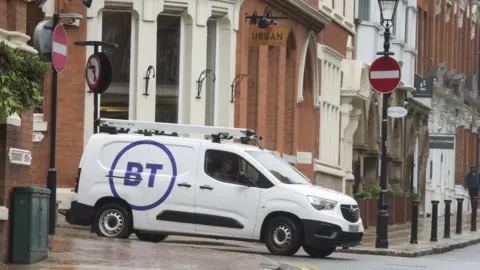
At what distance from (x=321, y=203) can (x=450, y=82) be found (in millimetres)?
45047

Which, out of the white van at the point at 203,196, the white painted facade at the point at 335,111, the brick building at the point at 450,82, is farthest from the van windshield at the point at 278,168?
the brick building at the point at 450,82

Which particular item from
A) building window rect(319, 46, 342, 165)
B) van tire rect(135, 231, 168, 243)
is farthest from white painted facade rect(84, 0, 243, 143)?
building window rect(319, 46, 342, 165)

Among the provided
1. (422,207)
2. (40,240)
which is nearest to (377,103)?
(422,207)

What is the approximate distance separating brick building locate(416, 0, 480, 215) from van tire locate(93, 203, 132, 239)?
1274 inches

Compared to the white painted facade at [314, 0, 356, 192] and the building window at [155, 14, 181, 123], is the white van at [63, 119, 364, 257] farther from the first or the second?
the white painted facade at [314, 0, 356, 192]

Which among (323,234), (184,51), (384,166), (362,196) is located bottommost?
(362,196)

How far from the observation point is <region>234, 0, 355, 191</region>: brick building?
36.2m

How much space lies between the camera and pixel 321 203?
83.4 feet

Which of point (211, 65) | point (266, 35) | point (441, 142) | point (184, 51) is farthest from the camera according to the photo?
point (441, 142)

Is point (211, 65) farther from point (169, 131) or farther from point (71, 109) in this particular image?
point (169, 131)

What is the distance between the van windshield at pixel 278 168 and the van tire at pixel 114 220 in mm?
2274

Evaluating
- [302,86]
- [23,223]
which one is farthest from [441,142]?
[23,223]

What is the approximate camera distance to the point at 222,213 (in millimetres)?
25500

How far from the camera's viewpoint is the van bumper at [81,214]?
26.0 metres
